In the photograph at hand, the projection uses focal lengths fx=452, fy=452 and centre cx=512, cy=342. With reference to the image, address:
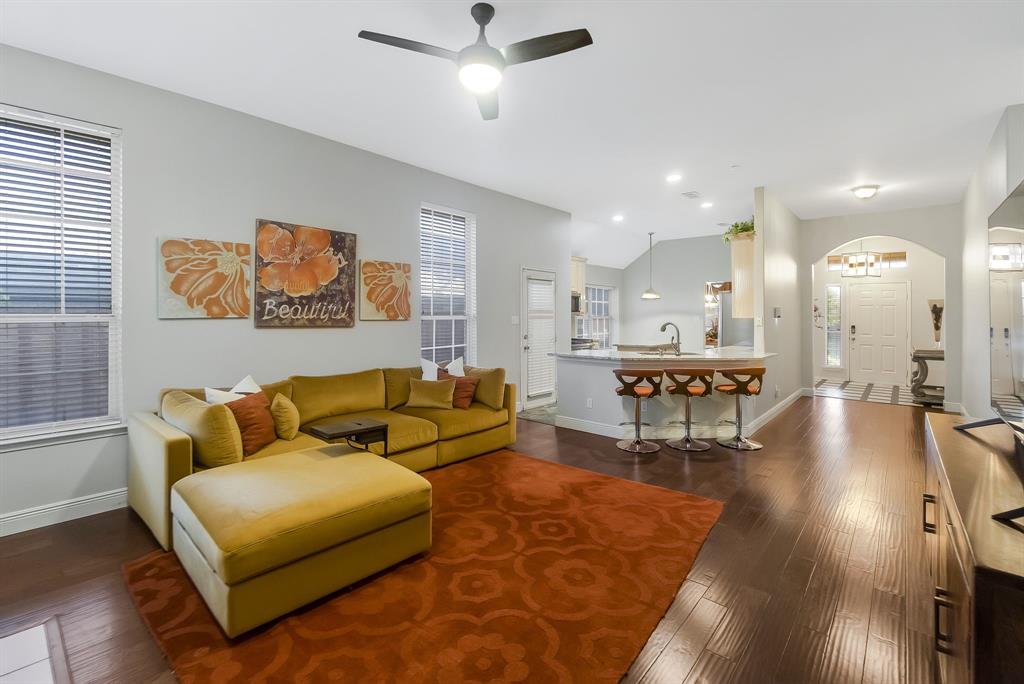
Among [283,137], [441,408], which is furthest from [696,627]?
[283,137]

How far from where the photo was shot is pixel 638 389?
15.0 ft

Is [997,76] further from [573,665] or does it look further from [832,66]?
[573,665]

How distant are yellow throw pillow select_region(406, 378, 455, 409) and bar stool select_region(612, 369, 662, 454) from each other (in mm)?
1726

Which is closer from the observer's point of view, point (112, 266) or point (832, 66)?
point (832, 66)

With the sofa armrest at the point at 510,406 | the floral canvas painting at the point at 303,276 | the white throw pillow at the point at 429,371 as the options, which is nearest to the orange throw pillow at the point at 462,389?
the white throw pillow at the point at 429,371

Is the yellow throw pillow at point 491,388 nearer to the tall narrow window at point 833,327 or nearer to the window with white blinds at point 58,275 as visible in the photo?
the window with white blinds at point 58,275

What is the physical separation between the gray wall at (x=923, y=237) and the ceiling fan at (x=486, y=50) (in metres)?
7.02

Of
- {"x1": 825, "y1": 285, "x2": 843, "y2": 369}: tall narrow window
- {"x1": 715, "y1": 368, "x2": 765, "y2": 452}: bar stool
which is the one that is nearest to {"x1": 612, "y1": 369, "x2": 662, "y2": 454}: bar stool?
{"x1": 715, "y1": 368, "x2": 765, "y2": 452}: bar stool

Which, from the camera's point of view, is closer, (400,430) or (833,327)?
(400,430)

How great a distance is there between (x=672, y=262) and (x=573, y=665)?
9124 mm

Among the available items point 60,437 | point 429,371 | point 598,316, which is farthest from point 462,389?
point 598,316

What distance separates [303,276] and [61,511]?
2.37 meters

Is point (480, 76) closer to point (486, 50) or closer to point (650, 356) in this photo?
point (486, 50)

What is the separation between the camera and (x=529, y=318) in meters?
6.62
